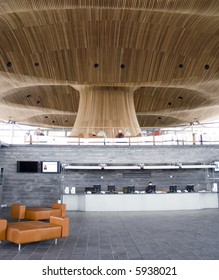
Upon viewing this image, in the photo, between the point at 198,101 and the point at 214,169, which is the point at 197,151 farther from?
the point at 198,101

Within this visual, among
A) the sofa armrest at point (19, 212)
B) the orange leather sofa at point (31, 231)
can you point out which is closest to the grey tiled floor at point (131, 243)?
the orange leather sofa at point (31, 231)

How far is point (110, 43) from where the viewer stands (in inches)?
417

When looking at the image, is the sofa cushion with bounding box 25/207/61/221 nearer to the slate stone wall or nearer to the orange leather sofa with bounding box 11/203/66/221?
the orange leather sofa with bounding box 11/203/66/221

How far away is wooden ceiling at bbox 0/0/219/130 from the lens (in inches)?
318

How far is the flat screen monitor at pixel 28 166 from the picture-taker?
1381 cm

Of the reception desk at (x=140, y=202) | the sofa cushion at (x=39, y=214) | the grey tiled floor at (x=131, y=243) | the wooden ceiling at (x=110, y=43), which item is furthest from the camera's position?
the reception desk at (x=140, y=202)

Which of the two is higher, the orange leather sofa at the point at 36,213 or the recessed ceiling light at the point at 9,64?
the recessed ceiling light at the point at 9,64

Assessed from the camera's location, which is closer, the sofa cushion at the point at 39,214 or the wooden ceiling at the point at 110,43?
the wooden ceiling at the point at 110,43

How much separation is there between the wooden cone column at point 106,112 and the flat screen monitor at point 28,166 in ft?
7.81

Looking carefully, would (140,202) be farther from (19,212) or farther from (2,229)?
(2,229)

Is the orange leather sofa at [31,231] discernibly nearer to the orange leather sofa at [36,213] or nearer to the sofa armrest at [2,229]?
the sofa armrest at [2,229]

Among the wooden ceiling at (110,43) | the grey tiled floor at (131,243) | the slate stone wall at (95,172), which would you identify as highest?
the wooden ceiling at (110,43)

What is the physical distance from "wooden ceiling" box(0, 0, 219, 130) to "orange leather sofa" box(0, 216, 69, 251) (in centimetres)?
567

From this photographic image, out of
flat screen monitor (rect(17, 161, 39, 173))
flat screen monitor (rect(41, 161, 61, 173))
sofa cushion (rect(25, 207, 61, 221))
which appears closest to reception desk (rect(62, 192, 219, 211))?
flat screen monitor (rect(41, 161, 61, 173))
